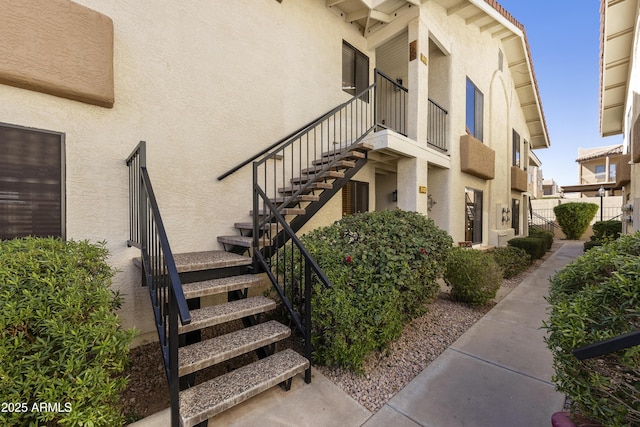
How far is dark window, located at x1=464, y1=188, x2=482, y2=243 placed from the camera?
8305mm

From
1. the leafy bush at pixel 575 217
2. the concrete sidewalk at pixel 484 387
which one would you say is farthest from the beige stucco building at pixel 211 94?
the leafy bush at pixel 575 217

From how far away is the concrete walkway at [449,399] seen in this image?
7.29 ft

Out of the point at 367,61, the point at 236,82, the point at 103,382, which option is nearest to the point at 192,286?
the point at 103,382

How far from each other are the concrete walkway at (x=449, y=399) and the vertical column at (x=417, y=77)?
14.4ft

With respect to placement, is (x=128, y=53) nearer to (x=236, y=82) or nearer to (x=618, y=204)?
(x=236, y=82)

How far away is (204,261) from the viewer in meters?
3.39

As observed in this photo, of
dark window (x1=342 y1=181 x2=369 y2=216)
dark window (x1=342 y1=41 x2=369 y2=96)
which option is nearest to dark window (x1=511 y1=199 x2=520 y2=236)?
dark window (x1=342 y1=181 x2=369 y2=216)

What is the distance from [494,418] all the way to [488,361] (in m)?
0.94

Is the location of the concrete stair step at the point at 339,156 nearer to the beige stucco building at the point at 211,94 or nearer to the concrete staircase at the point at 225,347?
the beige stucco building at the point at 211,94

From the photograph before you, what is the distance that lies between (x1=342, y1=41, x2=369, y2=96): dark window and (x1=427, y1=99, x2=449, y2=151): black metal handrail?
76.5 inches

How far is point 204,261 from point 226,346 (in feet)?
4.07

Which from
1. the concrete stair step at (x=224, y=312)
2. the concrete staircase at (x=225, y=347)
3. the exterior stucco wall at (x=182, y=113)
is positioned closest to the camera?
the concrete staircase at (x=225, y=347)

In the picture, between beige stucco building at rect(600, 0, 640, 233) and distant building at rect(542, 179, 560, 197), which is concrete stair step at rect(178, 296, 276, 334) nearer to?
beige stucco building at rect(600, 0, 640, 233)

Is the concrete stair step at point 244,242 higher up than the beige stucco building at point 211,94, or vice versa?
the beige stucco building at point 211,94
